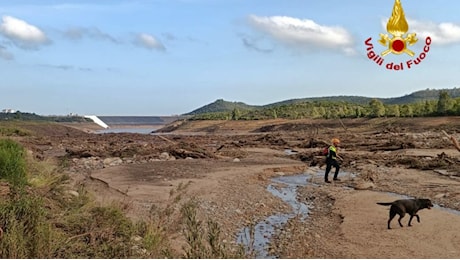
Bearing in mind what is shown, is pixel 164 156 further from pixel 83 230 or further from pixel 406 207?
pixel 83 230

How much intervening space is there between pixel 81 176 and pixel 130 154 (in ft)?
38.2

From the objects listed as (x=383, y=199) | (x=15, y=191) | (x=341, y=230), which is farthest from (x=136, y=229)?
(x=383, y=199)

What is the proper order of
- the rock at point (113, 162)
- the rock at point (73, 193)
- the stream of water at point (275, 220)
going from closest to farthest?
1. the stream of water at point (275, 220)
2. the rock at point (73, 193)
3. the rock at point (113, 162)

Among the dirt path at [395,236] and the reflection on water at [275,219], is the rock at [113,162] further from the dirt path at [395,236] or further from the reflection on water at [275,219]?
the dirt path at [395,236]

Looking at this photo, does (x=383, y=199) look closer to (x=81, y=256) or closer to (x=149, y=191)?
(x=149, y=191)

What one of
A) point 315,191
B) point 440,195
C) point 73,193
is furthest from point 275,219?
point 440,195

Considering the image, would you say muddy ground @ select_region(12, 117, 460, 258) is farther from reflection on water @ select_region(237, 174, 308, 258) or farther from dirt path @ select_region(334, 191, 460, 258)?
reflection on water @ select_region(237, 174, 308, 258)

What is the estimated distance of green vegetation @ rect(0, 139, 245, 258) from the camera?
6477mm

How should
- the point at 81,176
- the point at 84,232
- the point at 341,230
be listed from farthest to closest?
the point at 81,176 < the point at 341,230 < the point at 84,232

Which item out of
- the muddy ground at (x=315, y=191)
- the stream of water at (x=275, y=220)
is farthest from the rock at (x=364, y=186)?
the stream of water at (x=275, y=220)

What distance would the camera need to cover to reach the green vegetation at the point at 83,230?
21.2 feet

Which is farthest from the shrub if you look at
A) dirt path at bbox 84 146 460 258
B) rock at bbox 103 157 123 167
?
rock at bbox 103 157 123 167

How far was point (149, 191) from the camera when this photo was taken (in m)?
16.9

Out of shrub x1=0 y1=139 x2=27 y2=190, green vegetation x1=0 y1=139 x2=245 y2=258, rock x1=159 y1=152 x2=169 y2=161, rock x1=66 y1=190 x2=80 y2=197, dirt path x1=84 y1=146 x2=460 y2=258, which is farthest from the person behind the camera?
rock x1=159 y1=152 x2=169 y2=161
